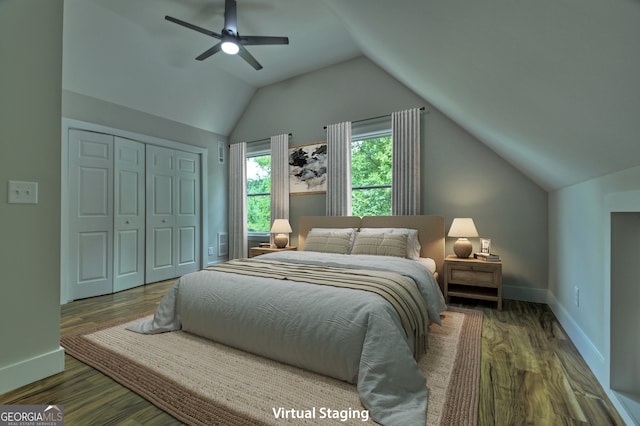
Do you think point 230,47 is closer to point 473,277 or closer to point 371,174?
point 371,174

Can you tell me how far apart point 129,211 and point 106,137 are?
40.2 inches

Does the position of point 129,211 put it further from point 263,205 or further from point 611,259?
point 611,259

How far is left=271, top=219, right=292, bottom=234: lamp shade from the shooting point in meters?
4.30

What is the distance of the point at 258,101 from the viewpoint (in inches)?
199

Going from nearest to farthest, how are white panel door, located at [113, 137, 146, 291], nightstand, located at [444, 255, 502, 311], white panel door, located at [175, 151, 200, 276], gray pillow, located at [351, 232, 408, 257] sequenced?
nightstand, located at [444, 255, 502, 311], gray pillow, located at [351, 232, 408, 257], white panel door, located at [113, 137, 146, 291], white panel door, located at [175, 151, 200, 276]

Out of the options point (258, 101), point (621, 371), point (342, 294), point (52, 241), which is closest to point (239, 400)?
point (342, 294)

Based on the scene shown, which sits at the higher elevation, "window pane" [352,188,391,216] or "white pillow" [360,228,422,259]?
"window pane" [352,188,391,216]

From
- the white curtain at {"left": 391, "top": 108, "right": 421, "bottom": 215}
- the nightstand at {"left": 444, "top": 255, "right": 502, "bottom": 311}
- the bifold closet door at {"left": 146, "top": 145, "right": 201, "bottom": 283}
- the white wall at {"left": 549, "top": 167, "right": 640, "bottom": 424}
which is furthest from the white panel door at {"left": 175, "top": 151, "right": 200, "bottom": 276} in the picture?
the white wall at {"left": 549, "top": 167, "right": 640, "bottom": 424}

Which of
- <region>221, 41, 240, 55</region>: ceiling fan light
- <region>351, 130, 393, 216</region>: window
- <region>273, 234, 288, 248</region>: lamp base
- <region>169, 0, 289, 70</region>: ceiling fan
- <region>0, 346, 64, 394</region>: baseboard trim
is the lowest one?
<region>0, 346, 64, 394</region>: baseboard trim

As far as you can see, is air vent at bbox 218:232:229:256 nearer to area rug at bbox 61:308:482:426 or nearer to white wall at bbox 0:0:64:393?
area rug at bbox 61:308:482:426

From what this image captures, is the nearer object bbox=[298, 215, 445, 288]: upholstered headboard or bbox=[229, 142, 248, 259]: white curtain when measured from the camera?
bbox=[298, 215, 445, 288]: upholstered headboard

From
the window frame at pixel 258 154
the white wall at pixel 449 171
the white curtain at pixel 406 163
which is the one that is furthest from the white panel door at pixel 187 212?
the white curtain at pixel 406 163

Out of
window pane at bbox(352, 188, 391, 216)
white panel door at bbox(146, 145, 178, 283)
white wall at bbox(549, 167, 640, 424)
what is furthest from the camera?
white panel door at bbox(146, 145, 178, 283)

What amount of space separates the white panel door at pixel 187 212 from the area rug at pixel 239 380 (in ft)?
7.89
